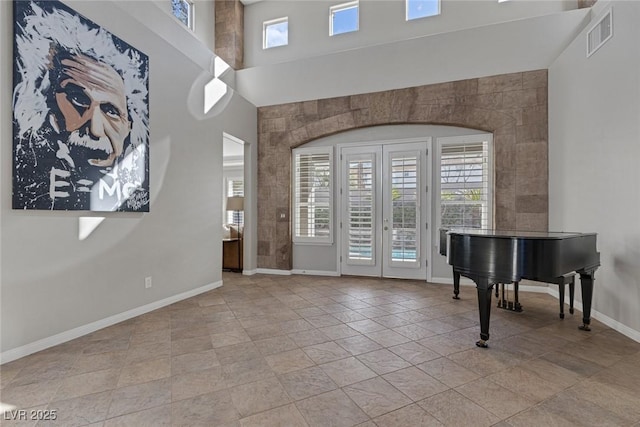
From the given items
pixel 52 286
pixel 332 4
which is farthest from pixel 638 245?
pixel 332 4

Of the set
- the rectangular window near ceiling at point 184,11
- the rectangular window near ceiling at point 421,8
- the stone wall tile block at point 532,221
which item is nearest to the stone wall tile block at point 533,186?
the stone wall tile block at point 532,221

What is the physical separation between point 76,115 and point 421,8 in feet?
17.9

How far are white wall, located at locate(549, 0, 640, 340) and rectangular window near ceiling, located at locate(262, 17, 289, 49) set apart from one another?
478cm

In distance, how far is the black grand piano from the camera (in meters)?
2.59

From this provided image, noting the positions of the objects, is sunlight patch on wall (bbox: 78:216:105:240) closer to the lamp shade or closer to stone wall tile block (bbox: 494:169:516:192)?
the lamp shade

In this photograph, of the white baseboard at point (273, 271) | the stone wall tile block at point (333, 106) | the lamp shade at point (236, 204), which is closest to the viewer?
the stone wall tile block at point (333, 106)

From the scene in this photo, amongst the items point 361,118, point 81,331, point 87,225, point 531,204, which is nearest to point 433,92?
point 361,118

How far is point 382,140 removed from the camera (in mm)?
5574

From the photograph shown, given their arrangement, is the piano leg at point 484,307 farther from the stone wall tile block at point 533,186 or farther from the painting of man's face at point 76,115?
the painting of man's face at point 76,115

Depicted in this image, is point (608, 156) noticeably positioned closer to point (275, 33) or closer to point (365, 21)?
point (365, 21)

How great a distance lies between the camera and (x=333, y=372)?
2307 mm

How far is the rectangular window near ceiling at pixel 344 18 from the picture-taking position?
600cm

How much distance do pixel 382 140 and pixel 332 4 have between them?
9.39 feet

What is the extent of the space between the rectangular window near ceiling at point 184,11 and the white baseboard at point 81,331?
4.61m
